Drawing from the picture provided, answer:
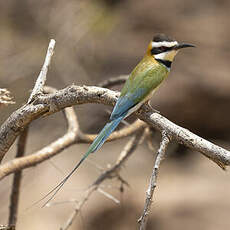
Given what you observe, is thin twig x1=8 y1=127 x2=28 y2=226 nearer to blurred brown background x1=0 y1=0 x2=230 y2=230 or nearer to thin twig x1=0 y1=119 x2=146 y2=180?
thin twig x1=0 y1=119 x2=146 y2=180

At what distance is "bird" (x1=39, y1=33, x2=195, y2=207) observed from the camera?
1982mm

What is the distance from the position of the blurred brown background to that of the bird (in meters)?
1.96

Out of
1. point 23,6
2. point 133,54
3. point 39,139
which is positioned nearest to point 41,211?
point 39,139

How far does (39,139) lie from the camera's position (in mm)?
4809

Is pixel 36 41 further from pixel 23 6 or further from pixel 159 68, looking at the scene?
pixel 159 68

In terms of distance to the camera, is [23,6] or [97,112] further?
[23,6]

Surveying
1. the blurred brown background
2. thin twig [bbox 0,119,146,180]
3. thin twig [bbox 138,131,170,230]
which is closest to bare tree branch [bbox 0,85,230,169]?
thin twig [bbox 138,131,170,230]

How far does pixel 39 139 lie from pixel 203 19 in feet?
7.35

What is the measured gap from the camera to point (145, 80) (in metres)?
2.26

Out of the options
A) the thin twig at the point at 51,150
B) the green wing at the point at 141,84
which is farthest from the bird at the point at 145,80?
the thin twig at the point at 51,150

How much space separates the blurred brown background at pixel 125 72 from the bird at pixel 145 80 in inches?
77.2

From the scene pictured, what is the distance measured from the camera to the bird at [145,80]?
198 cm

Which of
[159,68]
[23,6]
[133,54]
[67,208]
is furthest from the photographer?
[23,6]

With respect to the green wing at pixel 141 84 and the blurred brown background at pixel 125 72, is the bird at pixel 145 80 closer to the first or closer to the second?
the green wing at pixel 141 84
